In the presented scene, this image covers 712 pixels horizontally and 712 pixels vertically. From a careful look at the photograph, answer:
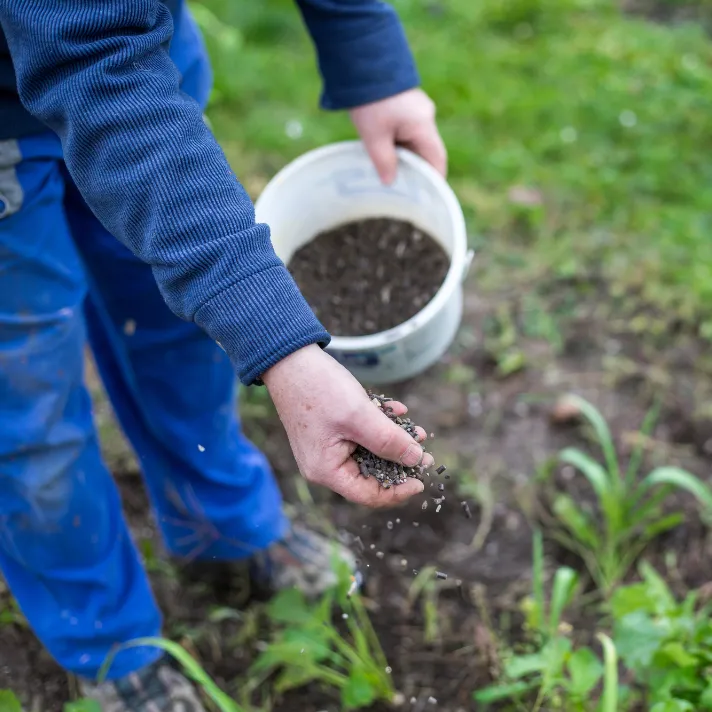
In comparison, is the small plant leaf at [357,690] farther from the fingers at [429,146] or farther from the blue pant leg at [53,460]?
the fingers at [429,146]

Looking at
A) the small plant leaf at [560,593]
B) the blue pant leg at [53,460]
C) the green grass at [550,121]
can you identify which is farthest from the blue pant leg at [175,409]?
the green grass at [550,121]

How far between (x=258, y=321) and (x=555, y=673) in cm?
87

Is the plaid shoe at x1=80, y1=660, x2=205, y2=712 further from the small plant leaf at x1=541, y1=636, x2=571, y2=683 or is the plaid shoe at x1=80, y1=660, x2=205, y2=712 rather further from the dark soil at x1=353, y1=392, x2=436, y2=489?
the dark soil at x1=353, y1=392, x2=436, y2=489

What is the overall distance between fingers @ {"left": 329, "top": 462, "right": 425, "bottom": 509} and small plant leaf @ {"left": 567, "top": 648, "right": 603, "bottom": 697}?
556 mm

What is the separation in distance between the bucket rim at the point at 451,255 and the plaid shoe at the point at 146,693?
0.72 meters

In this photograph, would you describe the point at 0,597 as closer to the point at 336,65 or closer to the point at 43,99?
the point at 43,99

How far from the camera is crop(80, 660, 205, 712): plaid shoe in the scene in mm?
1583

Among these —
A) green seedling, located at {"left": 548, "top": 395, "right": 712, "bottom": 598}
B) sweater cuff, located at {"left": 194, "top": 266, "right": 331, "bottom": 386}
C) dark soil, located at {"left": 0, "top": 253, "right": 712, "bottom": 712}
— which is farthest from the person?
green seedling, located at {"left": 548, "top": 395, "right": 712, "bottom": 598}

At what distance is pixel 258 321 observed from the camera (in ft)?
3.29

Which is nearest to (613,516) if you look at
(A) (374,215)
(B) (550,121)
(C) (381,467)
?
(A) (374,215)

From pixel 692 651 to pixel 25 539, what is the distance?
3.70 ft

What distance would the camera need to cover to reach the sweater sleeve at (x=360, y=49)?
1.55 meters

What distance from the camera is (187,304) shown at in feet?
3.36

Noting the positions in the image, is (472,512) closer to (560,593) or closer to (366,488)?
(560,593)
